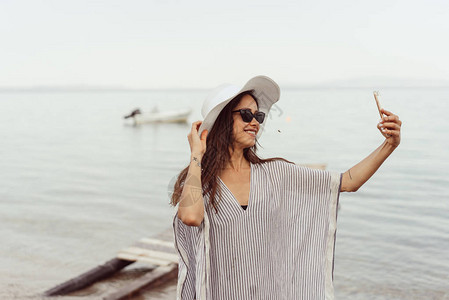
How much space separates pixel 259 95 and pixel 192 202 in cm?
69

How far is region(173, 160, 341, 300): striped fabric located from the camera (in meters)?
2.52

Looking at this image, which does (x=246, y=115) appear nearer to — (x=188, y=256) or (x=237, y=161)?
(x=237, y=161)

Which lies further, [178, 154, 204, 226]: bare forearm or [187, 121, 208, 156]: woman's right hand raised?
[187, 121, 208, 156]: woman's right hand raised

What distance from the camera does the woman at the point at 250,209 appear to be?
8.26 feet

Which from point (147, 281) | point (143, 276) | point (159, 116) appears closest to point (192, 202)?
point (147, 281)

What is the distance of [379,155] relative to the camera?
8.54 feet

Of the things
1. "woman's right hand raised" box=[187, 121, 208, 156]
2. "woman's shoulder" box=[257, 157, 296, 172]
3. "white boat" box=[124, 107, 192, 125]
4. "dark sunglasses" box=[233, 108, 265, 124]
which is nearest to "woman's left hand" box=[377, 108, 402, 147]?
"woman's shoulder" box=[257, 157, 296, 172]

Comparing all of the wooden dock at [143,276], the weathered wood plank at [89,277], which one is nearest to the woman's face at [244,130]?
the wooden dock at [143,276]

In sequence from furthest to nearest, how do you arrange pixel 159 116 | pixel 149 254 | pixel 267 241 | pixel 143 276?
pixel 159 116
pixel 149 254
pixel 143 276
pixel 267 241

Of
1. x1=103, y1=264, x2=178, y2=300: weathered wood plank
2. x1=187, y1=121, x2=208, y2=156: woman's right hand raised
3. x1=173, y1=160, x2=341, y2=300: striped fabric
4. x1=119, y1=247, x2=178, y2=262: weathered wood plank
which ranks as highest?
x1=187, y1=121, x2=208, y2=156: woman's right hand raised

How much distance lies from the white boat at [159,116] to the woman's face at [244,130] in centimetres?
4344

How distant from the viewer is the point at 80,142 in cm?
3450

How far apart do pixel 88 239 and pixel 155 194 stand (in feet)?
16.5

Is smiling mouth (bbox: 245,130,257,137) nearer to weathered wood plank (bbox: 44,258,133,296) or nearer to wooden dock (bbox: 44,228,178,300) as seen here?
wooden dock (bbox: 44,228,178,300)
